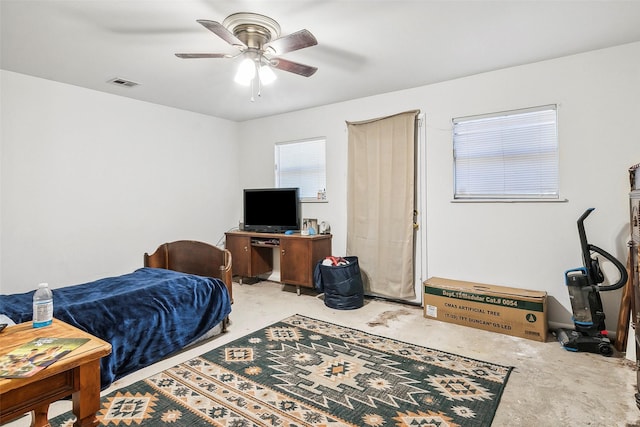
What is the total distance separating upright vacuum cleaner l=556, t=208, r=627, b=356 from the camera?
2.73 meters

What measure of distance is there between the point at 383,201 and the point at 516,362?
2176 millimetres

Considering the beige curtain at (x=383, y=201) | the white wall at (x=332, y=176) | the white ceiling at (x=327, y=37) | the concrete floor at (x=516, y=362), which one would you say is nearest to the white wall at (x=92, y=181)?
the white wall at (x=332, y=176)

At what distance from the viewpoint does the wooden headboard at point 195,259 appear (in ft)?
11.2

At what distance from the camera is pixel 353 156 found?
4.45 metres

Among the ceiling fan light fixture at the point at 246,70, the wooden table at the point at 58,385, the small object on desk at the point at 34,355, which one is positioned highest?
the ceiling fan light fixture at the point at 246,70

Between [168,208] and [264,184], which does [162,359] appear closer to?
[168,208]

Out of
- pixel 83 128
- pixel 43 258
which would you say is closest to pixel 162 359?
pixel 43 258

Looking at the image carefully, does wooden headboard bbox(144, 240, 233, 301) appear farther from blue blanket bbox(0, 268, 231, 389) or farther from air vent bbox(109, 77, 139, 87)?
air vent bbox(109, 77, 139, 87)

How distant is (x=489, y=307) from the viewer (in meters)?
3.21

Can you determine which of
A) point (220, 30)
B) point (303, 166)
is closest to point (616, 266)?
point (220, 30)

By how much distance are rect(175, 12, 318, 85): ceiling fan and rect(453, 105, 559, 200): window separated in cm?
202

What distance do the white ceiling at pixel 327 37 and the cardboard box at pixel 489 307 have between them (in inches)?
86.7

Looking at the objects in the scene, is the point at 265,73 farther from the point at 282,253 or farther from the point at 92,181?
the point at 92,181

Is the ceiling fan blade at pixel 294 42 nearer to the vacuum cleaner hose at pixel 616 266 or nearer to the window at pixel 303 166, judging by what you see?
the window at pixel 303 166
